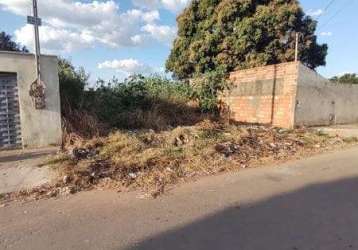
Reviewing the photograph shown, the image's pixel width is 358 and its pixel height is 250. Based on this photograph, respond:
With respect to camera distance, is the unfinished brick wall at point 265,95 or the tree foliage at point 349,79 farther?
the tree foliage at point 349,79

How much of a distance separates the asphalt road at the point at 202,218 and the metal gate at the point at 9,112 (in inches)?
145

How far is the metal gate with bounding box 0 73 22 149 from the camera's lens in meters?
7.84

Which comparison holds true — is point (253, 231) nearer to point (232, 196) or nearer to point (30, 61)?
point (232, 196)

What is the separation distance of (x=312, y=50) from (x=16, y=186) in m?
19.1

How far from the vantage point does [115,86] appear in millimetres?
12336

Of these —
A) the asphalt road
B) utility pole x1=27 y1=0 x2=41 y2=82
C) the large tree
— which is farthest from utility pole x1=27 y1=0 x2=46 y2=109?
the large tree

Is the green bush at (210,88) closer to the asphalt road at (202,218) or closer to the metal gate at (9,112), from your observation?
the metal gate at (9,112)

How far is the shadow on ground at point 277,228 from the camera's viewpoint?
3514mm

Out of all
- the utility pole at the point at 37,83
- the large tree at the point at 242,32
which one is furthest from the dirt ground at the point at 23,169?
the large tree at the point at 242,32

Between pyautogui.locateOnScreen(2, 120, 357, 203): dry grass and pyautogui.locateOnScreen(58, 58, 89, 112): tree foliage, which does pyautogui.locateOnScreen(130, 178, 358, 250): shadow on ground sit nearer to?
pyautogui.locateOnScreen(2, 120, 357, 203): dry grass

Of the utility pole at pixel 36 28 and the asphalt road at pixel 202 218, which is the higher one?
the utility pole at pixel 36 28

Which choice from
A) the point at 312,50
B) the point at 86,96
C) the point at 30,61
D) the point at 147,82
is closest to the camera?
the point at 30,61

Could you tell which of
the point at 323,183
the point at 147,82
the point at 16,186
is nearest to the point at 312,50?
the point at 147,82

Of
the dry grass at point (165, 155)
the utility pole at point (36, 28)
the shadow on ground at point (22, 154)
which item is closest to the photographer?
the dry grass at point (165, 155)
